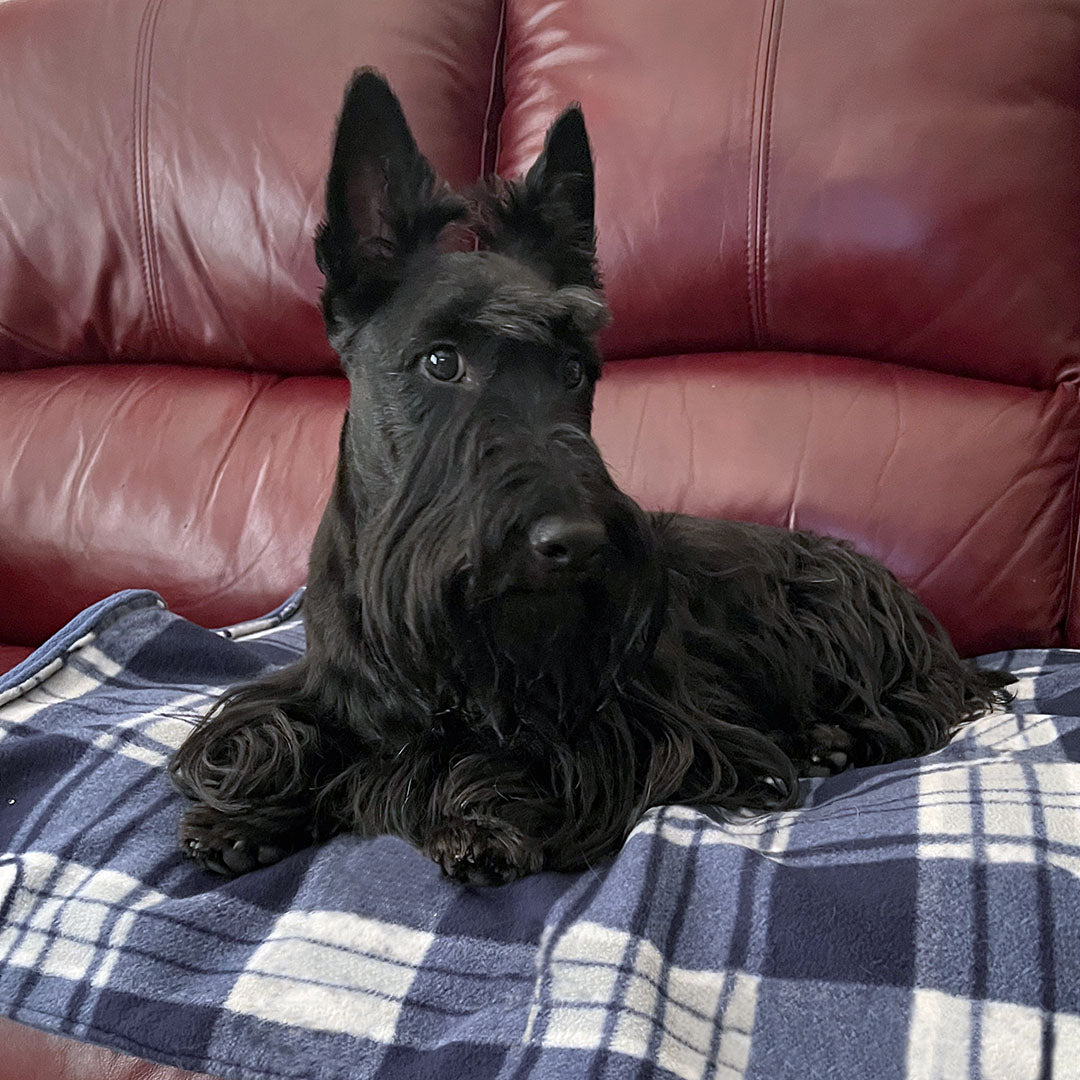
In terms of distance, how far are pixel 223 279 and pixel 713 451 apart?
1103 millimetres

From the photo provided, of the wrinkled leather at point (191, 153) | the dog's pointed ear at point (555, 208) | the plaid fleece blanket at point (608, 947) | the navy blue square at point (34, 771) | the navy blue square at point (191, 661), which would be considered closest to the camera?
the plaid fleece blanket at point (608, 947)

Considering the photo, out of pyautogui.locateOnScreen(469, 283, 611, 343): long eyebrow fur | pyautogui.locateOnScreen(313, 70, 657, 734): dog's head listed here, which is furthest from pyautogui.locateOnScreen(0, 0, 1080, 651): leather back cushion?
pyautogui.locateOnScreen(469, 283, 611, 343): long eyebrow fur

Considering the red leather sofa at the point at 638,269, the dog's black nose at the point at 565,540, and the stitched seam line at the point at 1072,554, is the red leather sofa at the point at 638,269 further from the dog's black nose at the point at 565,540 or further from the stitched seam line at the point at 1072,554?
the dog's black nose at the point at 565,540

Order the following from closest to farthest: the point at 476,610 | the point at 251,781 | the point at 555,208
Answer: the point at 476,610 < the point at 251,781 < the point at 555,208

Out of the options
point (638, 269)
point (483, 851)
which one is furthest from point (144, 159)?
point (483, 851)

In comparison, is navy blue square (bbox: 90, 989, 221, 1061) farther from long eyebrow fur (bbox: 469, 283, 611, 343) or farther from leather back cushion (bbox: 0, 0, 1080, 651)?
leather back cushion (bbox: 0, 0, 1080, 651)

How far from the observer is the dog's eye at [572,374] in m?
1.13

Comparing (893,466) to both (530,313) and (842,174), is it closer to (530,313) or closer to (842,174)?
(842,174)

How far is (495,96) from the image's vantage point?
204cm

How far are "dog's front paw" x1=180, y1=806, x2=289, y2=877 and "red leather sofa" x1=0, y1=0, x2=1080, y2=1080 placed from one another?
0.95 metres

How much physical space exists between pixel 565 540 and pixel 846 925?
40cm

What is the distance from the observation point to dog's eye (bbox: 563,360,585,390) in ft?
3.72

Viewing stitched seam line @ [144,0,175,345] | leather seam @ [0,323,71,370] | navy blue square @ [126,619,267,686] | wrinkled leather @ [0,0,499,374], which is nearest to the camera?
navy blue square @ [126,619,267,686]

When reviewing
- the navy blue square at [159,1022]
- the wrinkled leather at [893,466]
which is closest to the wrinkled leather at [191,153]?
the wrinkled leather at [893,466]
